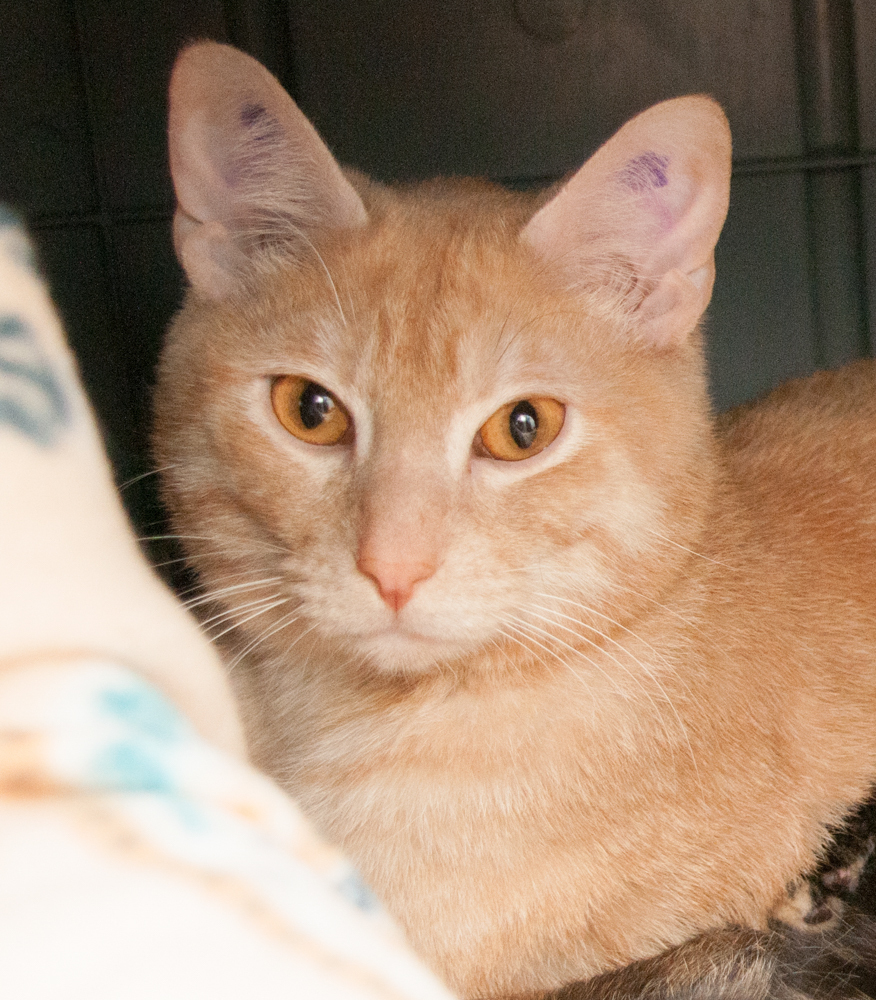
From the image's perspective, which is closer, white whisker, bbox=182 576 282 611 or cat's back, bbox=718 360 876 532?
white whisker, bbox=182 576 282 611

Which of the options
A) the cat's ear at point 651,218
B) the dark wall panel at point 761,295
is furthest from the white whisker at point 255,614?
the dark wall panel at point 761,295

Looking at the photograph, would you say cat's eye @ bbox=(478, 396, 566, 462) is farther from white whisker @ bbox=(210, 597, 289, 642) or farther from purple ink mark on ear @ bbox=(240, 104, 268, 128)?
purple ink mark on ear @ bbox=(240, 104, 268, 128)

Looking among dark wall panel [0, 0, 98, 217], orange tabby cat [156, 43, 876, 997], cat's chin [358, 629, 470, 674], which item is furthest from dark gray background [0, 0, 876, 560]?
cat's chin [358, 629, 470, 674]

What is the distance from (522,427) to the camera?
107cm

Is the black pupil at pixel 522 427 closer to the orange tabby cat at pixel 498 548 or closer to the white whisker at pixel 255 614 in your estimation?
the orange tabby cat at pixel 498 548

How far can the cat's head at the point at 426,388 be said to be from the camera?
99cm

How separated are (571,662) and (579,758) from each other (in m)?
0.11

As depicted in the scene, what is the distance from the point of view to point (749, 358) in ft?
6.96

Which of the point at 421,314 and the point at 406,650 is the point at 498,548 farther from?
the point at 421,314

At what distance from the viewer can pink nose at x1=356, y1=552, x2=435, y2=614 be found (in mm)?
932

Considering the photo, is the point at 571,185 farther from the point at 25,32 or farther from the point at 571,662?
the point at 25,32

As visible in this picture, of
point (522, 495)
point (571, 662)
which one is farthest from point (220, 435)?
point (571, 662)

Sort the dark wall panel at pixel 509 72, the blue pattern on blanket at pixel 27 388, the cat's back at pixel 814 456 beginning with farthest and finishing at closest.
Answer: the dark wall panel at pixel 509 72, the cat's back at pixel 814 456, the blue pattern on blanket at pixel 27 388

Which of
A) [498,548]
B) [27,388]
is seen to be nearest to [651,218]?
[498,548]
